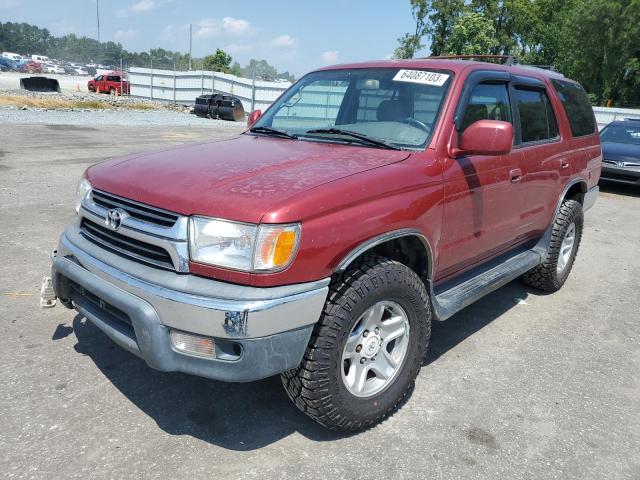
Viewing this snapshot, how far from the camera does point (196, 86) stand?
3453cm

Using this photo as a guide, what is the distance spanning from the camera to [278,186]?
2.53 metres

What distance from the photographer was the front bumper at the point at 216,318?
2.29 m

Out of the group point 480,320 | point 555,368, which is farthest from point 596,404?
point 480,320

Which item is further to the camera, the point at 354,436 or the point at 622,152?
the point at 622,152

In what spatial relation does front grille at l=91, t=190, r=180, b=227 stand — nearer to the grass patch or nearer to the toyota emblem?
the toyota emblem

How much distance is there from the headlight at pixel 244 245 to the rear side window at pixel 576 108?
3619 mm

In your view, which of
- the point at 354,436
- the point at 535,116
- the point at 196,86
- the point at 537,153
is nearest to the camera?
the point at 354,436

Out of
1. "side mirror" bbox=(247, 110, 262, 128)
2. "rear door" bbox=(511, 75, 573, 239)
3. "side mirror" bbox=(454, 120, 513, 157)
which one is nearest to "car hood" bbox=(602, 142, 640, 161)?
"rear door" bbox=(511, 75, 573, 239)

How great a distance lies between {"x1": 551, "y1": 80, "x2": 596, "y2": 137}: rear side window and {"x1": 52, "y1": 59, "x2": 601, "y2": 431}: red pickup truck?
3.18 feet

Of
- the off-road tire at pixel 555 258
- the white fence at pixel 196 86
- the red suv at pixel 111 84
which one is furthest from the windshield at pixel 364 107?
the red suv at pixel 111 84

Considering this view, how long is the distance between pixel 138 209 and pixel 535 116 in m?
3.28

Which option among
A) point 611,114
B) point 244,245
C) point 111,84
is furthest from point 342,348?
point 111,84

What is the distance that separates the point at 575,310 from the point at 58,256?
4.16 metres

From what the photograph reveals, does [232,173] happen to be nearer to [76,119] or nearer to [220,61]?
[76,119]
